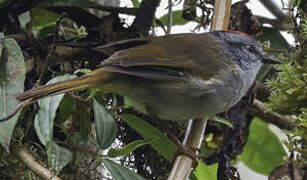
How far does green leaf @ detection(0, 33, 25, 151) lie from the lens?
5.37 feet

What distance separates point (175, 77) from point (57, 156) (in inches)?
25.0

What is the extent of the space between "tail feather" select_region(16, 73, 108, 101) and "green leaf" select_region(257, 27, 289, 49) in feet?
3.96

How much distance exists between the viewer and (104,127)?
1.86 meters

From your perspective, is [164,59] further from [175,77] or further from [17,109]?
[17,109]

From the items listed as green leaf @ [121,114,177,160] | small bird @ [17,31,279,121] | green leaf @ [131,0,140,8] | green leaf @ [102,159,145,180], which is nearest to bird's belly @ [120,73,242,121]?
small bird @ [17,31,279,121]

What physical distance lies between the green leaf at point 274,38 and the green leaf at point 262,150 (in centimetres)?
58

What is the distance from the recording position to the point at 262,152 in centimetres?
291

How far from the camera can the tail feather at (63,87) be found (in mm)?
1647

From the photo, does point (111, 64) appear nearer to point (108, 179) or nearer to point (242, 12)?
point (108, 179)

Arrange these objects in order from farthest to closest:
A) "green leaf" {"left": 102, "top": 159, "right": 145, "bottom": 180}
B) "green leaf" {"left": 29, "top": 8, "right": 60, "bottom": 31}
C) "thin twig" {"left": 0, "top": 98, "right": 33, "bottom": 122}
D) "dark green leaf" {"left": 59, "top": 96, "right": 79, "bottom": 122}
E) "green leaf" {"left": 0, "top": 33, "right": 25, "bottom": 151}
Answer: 1. "green leaf" {"left": 29, "top": 8, "right": 60, "bottom": 31}
2. "dark green leaf" {"left": 59, "top": 96, "right": 79, "bottom": 122}
3. "green leaf" {"left": 102, "top": 159, "right": 145, "bottom": 180}
4. "green leaf" {"left": 0, "top": 33, "right": 25, "bottom": 151}
5. "thin twig" {"left": 0, "top": 98, "right": 33, "bottom": 122}

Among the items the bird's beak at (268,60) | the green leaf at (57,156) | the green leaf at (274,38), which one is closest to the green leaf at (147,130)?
the green leaf at (57,156)

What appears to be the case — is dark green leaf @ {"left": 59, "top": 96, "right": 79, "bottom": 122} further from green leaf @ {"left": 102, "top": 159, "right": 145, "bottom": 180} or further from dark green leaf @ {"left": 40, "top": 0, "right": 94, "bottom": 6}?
dark green leaf @ {"left": 40, "top": 0, "right": 94, "bottom": 6}

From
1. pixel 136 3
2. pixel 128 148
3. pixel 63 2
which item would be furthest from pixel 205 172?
pixel 63 2

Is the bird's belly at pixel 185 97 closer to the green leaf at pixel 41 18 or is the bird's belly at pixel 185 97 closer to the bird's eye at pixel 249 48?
the bird's eye at pixel 249 48
